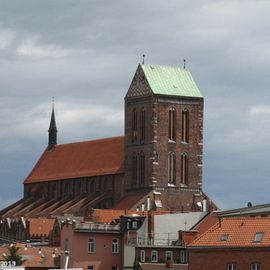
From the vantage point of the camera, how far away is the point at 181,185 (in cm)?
18138

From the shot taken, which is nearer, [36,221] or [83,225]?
[83,225]

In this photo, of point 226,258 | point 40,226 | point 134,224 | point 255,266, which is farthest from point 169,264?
point 40,226

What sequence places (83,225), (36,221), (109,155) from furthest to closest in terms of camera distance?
(109,155), (36,221), (83,225)

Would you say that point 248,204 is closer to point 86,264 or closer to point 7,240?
point 86,264

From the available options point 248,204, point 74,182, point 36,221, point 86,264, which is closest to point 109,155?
point 74,182

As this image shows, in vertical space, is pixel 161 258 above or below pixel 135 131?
below

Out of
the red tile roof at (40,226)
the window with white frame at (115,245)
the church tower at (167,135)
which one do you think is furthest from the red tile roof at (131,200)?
the window with white frame at (115,245)

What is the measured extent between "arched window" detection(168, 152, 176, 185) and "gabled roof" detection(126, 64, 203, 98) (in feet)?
26.2

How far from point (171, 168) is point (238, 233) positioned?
246 ft

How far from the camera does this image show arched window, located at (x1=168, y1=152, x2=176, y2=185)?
18112 cm

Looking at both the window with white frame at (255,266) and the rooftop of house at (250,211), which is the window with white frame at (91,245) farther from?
the window with white frame at (255,266)

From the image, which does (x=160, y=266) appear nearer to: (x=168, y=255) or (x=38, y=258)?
(x=168, y=255)

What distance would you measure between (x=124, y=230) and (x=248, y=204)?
1676 centimetres

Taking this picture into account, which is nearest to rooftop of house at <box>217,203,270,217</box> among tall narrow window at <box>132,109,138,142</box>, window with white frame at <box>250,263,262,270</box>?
window with white frame at <box>250,263,262,270</box>
